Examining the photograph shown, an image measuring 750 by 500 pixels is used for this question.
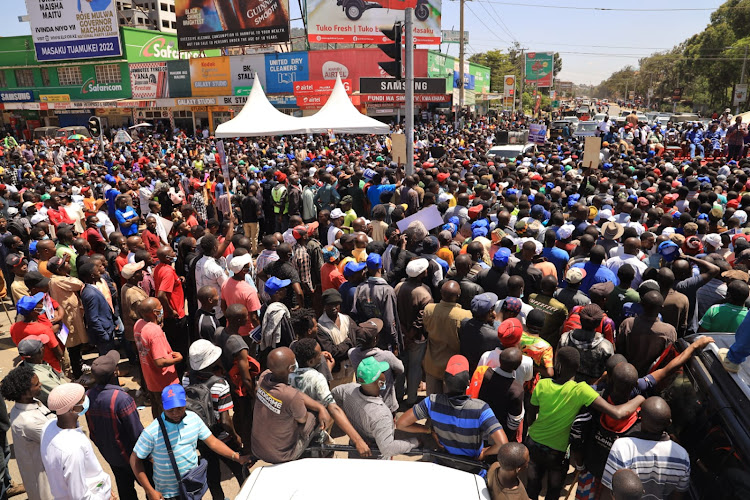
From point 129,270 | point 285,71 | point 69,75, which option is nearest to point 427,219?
point 129,270

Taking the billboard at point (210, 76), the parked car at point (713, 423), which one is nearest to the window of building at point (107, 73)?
the billboard at point (210, 76)

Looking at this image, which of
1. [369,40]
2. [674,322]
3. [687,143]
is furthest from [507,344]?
[369,40]

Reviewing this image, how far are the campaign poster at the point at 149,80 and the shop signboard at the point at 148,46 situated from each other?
6.54 feet

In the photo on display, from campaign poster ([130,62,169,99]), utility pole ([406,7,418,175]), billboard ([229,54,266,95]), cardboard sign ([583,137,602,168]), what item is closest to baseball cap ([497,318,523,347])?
utility pole ([406,7,418,175])

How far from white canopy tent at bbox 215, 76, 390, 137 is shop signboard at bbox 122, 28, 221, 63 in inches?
1199

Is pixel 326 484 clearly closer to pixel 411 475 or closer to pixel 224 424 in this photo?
pixel 411 475

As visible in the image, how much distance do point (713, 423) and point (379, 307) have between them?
2.87 meters

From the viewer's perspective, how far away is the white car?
2463 mm

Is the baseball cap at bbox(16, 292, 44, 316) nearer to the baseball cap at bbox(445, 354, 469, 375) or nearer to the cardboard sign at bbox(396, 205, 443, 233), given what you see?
the baseball cap at bbox(445, 354, 469, 375)

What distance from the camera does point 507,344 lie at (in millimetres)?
3939

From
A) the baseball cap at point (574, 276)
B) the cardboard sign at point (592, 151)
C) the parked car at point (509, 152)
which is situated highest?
the cardboard sign at point (592, 151)

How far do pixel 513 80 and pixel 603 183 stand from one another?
142 feet

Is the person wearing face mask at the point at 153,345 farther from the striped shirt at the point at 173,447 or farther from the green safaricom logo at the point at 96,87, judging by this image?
the green safaricom logo at the point at 96,87

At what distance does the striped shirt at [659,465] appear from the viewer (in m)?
2.81
